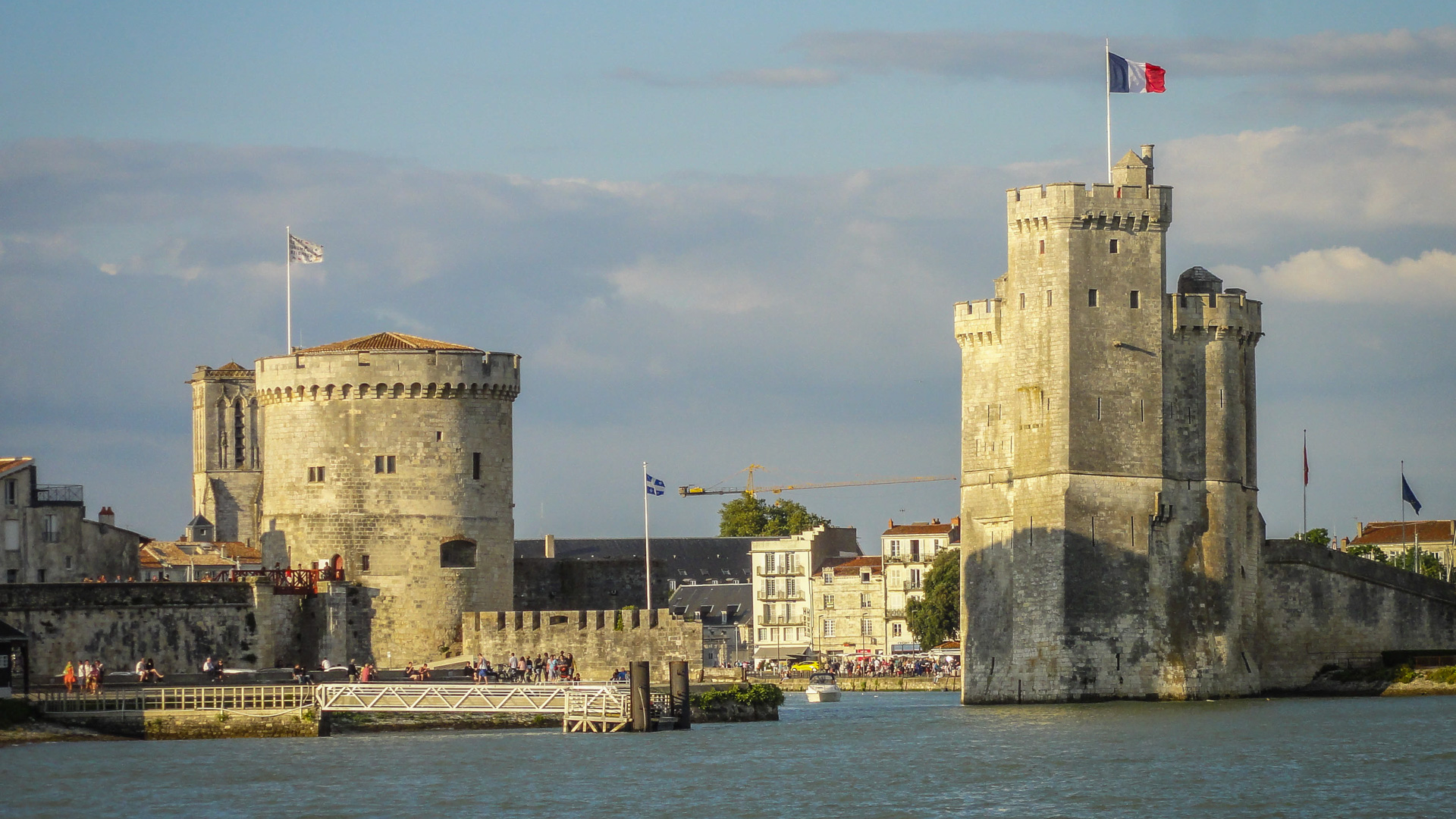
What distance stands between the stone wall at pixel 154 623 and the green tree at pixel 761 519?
86.0m

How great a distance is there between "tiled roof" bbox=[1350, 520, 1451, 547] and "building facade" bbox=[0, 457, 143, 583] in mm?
85142

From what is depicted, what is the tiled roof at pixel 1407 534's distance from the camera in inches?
5591

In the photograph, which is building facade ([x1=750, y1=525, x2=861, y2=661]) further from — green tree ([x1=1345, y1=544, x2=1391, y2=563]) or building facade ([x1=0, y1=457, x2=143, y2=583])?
building facade ([x1=0, y1=457, x2=143, y2=583])

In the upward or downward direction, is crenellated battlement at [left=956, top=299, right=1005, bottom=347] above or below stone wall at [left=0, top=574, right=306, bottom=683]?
above

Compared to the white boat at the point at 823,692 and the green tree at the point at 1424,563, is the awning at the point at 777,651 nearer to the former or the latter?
the green tree at the point at 1424,563

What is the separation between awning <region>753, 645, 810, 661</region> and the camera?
128875 millimetres

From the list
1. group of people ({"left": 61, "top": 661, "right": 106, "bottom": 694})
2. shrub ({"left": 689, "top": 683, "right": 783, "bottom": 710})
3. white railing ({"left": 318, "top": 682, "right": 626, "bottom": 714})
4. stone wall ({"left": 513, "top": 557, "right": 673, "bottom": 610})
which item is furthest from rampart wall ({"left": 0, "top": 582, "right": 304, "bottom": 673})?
shrub ({"left": 689, "top": 683, "right": 783, "bottom": 710})

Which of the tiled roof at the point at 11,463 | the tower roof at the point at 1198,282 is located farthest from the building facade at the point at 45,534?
the tower roof at the point at 1198,282

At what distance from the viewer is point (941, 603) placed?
11275 cm

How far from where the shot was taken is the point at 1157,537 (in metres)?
71.8

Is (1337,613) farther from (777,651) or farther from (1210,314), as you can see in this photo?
(777,651)

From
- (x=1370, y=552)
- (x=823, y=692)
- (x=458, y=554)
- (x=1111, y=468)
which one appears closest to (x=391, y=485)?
(x=458, y=554)

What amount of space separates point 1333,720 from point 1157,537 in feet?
29.2

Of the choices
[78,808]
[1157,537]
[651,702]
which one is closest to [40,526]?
[651,702]
